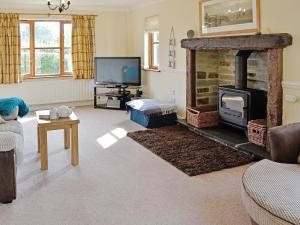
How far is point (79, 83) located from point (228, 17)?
402 cm

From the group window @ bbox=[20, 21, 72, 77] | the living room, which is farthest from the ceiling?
window @ bbox=[20, 21, 72, 77]

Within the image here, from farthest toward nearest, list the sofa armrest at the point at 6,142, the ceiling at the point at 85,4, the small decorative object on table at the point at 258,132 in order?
the ceiling at the point at 85,4 → the small decorative object on table at the point at 258,132 → the sofa armrest at the point at 6,142

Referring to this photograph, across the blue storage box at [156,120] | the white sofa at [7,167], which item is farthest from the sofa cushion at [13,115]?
the blue storage box at [156,120]

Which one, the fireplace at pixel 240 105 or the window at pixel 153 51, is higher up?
the window at pixel 153 51

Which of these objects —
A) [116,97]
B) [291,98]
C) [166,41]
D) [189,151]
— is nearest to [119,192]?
[189,151]

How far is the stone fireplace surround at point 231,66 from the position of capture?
396cm

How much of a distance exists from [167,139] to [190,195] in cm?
181

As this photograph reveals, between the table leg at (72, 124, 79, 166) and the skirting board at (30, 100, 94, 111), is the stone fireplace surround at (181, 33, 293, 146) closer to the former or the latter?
the table leg at (72, 124, 79, 166)

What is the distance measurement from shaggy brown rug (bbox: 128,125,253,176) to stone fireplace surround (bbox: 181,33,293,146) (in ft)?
1.90

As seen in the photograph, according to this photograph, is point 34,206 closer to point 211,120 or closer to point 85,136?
point 85,136

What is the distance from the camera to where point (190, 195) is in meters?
3.18

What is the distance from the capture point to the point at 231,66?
5.48 meters

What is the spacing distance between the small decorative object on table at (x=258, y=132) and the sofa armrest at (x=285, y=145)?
4.80ft

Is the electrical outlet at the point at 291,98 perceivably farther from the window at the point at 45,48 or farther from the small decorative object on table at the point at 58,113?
the window at the point at 45,48
